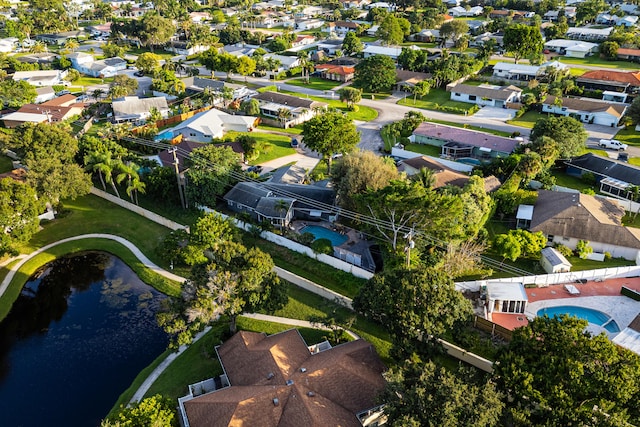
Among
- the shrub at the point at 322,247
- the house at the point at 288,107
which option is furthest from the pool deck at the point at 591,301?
the house at the point at 288,107

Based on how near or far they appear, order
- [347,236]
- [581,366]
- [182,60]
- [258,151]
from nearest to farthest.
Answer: [581,366], [347,236], [258,151], [182,60]

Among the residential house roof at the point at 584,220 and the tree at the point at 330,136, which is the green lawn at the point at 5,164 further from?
the residential house roof at the point at 584,220

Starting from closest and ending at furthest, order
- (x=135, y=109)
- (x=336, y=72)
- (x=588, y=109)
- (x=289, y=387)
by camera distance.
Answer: (x=289, y=387) < (x=588, y=109) < (x=135, y=109) < (x=336, y=72)

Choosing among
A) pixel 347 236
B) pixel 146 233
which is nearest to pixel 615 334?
pixel 347 236

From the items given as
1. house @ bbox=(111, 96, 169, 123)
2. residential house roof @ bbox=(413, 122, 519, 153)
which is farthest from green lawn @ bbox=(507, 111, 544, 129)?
house @ bbox=(111, 96, 169, 123)

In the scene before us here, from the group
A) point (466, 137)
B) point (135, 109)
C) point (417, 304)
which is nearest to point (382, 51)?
point (466, 137)

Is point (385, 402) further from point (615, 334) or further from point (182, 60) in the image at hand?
point (182, 60)

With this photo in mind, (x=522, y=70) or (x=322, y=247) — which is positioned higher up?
(x=522, y=70)

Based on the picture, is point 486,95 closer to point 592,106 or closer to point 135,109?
point 592,106

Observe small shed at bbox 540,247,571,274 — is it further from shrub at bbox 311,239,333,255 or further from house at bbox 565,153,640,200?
shrub at bbox 311,239,333,255
